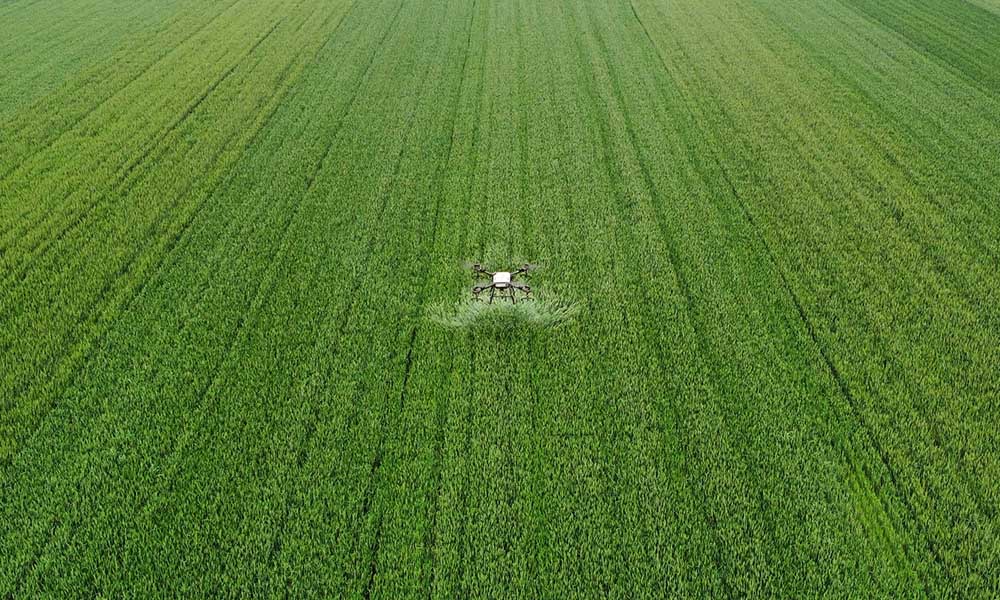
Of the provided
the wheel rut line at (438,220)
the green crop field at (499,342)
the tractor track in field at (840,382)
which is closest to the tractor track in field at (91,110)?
the green crop field at (499,342)

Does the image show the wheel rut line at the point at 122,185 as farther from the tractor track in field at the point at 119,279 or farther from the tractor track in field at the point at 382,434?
the tractor track in field at the point at 382,434

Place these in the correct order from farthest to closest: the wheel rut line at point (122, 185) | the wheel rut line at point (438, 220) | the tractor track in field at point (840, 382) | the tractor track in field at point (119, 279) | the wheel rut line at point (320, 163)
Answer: the wheel rut line at point (122, 185) < the tractor track in field at point (119, 279) < the wheel rut line at point (320, 163) < the tractor track in field at point (840, 382) < the wheel rut line at point (438, 220)

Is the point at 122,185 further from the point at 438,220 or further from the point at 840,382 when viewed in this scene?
the point at 840,382

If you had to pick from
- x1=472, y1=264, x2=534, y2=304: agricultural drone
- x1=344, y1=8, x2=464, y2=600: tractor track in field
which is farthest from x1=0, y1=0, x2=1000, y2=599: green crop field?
x1=472, y1=264, x2=534, y2=304: agricultural drone

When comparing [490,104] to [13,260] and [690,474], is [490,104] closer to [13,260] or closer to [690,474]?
[13,260]

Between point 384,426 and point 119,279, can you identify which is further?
point 119,279

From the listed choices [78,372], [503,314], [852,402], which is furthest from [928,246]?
[78,372]
